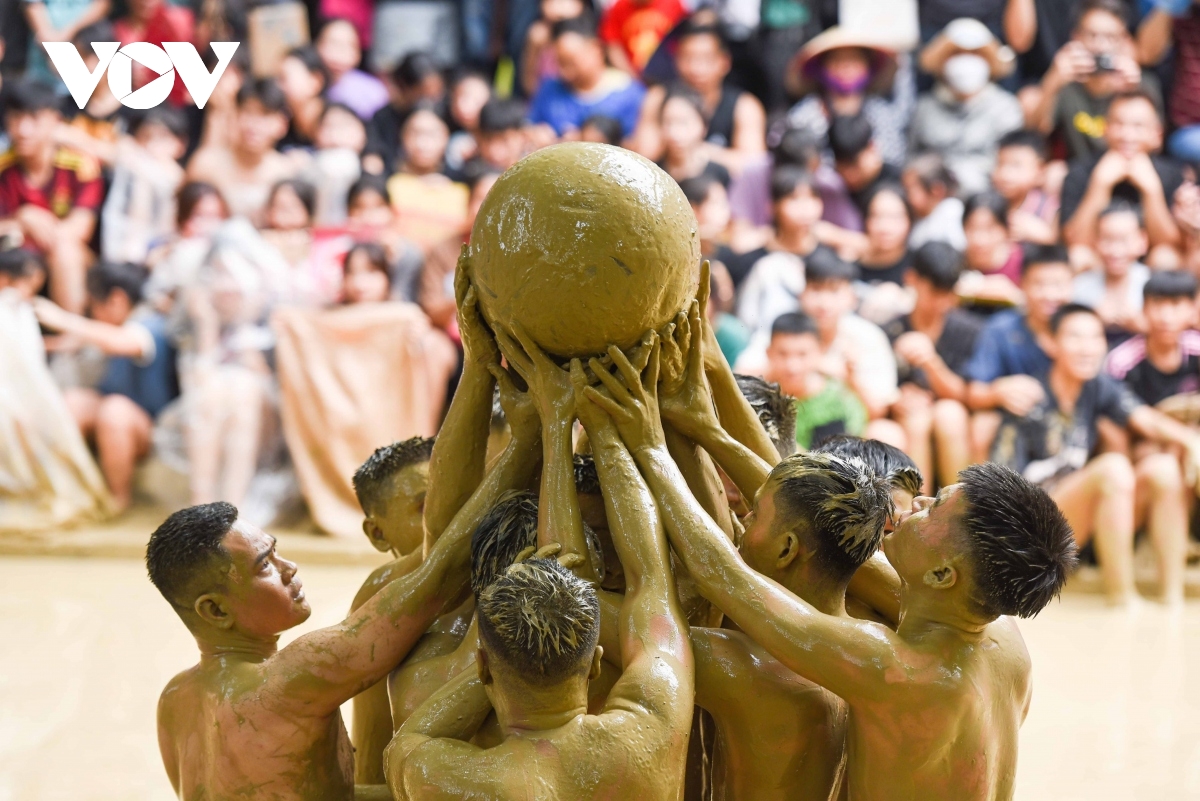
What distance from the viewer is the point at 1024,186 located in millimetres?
9289

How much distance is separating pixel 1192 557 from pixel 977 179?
2886 mm

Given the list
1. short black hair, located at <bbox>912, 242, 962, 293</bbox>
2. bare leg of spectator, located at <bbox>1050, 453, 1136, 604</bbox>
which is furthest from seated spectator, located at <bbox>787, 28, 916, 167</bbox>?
bare leg of spectator, located at <bbox>1050, 453, 1136, 604</bbox>

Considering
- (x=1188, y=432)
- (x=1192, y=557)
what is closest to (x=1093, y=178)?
(x=1188, y=432)

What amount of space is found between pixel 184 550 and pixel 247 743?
0.45 metres

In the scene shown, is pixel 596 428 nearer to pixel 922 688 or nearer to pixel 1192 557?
pixel 922 688

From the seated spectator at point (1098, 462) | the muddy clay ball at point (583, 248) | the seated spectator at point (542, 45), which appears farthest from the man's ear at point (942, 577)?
the seated spectator at point (542, 45)

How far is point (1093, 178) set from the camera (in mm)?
9141

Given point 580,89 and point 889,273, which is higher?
point 580,89

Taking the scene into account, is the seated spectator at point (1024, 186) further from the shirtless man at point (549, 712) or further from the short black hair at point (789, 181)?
the shirtless man at point (549, 712)

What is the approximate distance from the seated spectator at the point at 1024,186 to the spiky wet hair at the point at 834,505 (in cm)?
664

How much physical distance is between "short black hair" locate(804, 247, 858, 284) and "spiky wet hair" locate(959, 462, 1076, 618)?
219 inches

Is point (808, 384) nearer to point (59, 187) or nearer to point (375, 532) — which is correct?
point (375, 532)

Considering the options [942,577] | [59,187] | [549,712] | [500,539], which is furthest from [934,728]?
[59,187]

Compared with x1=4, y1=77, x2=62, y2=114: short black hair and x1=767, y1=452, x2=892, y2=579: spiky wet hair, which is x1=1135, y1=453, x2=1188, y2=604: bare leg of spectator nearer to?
x1=767, y1=452, x2=892, y2=579: spiky wet hair
